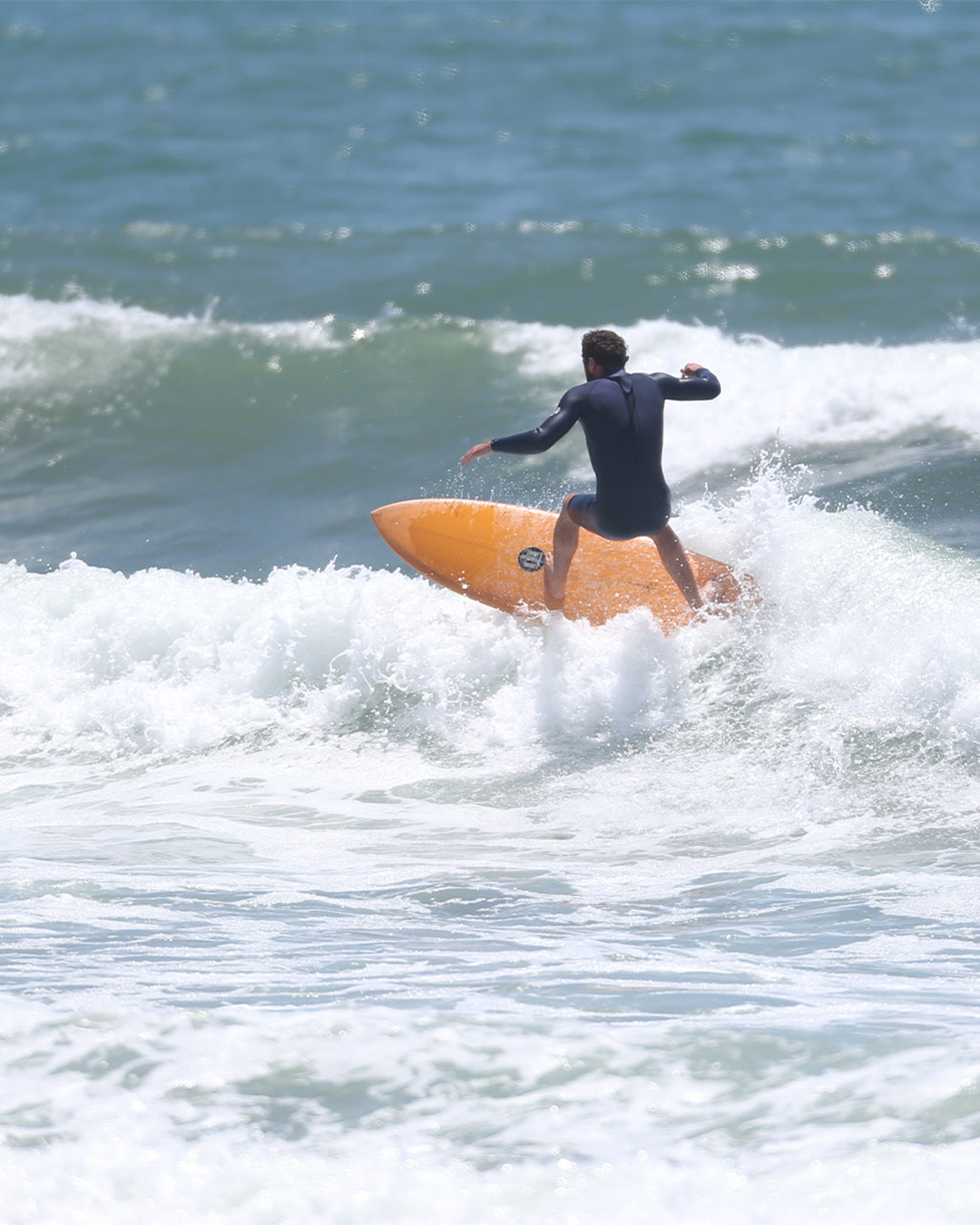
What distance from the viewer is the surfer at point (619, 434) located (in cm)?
630

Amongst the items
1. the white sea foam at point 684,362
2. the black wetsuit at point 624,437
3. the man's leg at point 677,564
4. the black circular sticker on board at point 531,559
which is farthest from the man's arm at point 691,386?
the white sea foam at point 684,362

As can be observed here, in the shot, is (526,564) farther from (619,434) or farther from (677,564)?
(619,434)

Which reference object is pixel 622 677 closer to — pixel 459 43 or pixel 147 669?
pixel 147 669

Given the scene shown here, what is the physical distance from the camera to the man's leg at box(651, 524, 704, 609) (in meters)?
6.84

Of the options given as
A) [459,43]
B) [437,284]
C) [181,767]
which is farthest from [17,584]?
[459,43]

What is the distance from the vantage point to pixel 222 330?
13.6 m

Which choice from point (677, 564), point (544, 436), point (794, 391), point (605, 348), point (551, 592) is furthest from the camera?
point (794, 391)

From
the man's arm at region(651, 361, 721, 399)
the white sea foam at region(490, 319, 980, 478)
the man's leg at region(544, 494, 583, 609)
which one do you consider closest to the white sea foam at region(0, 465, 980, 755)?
the man's leg at region(544, 494, 583, 609)

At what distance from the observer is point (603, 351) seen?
20.8 ft

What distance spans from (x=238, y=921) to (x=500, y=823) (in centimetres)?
166

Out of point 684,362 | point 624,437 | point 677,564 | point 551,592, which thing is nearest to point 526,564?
point 551,592

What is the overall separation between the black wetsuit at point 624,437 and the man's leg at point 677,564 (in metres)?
0.18

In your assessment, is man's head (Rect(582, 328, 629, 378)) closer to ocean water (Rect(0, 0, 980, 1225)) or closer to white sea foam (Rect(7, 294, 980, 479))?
ocean water (Rect(0, 0, 980, 1225))

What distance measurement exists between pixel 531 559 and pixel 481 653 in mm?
557
